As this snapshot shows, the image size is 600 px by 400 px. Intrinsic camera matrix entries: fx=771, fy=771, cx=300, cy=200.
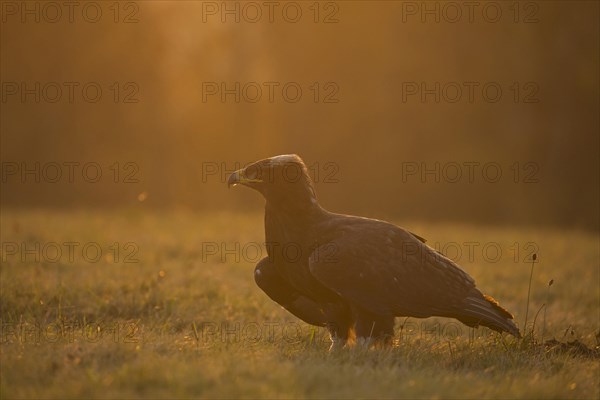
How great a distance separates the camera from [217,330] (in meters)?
7.54

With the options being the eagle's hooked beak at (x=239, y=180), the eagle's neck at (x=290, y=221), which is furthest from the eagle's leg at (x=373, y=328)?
the eagle's hooked beak at (x=239, y=180)

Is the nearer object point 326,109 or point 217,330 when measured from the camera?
point 217,330

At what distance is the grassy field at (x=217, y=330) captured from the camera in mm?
5125

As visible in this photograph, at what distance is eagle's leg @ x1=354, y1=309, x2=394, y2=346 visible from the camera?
638 cm

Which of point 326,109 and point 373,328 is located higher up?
point 326,109

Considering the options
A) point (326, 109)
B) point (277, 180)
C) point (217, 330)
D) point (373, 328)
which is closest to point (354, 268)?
point (373, 328)

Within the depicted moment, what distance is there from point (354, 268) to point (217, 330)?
6.40 ft

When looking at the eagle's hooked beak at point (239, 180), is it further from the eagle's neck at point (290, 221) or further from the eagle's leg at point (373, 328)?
the eagle's leg at point (373, 328)

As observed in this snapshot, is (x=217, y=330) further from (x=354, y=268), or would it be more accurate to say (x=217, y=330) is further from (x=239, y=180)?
(x=354, y=268)

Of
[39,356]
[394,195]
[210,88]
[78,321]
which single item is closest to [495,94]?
[394,195]

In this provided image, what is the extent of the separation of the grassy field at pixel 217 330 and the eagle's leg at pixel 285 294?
0.23 meters

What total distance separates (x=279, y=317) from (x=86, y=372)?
12.9 ft

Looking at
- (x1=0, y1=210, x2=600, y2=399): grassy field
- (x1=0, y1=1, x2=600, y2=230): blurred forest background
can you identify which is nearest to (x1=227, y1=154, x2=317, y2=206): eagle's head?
(x1=0, y1=210, x2=600, y2=399): grassy field

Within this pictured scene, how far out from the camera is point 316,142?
29.5 meters
